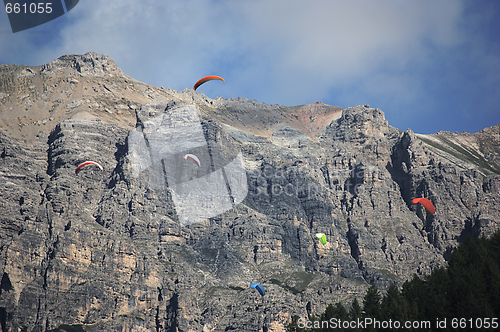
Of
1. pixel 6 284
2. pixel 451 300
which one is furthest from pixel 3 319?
pixel 451 300

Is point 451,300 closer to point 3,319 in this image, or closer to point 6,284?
point 3,319

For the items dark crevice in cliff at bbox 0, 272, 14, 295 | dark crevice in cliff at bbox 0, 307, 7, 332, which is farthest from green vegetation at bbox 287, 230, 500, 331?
dark crevice in cliff at bbox 0, 272, 14, 295

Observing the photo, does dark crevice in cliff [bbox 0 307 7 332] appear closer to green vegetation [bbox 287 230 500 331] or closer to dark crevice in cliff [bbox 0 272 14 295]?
dark crevice in cliff [bbox 0 272 14 295]

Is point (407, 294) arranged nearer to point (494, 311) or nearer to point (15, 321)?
point (494, 311)

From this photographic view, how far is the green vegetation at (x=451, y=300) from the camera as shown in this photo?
105875mm

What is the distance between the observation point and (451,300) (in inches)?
4513

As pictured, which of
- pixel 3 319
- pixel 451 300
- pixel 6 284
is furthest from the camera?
pixel 6 284

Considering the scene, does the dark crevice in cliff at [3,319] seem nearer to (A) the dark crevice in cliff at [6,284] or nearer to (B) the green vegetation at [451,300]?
(A) the dark crevice in cliff at [6,284]

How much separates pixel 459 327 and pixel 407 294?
2533 cm

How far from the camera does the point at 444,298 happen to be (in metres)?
113

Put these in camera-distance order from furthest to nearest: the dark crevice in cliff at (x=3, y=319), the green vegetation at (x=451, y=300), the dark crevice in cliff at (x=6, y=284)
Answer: the dark crevice in cliff at (x=6, y=284), the dark crevice in cliff at (x=3, y=319), the green vegetation at (x=451, y=300)

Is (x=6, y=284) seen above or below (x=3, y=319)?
above

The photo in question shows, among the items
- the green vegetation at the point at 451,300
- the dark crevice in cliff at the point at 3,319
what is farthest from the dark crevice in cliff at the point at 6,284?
the green vegetation at the point at 451,300

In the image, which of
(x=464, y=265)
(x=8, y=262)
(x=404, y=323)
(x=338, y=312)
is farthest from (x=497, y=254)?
(x=8, y=262)
